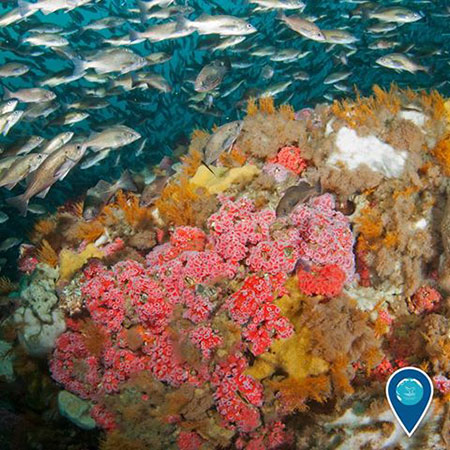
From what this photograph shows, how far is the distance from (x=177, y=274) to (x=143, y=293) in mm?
425

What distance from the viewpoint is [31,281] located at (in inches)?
192

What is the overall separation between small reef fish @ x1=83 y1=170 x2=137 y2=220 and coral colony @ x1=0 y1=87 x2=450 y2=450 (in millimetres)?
777

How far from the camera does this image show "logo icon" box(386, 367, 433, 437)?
285 cm

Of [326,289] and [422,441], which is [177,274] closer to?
[326,289]

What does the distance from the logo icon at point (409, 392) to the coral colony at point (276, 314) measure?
676 mm

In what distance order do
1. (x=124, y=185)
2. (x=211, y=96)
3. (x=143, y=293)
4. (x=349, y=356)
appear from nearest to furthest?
(x=349, y=356), (x=143, y=293), (x=124, y=185), (x=211, y=96)

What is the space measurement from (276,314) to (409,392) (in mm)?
1409

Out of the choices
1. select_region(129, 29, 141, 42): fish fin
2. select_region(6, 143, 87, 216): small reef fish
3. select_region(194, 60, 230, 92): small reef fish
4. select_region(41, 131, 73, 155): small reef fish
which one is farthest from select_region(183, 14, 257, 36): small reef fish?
select_region(6, 143, 87, 216): small reef fish

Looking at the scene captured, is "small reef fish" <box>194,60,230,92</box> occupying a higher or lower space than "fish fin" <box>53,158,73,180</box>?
higher

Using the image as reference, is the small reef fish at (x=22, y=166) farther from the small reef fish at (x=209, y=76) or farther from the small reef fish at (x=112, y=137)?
the small reef fish at (x=209, y=76)

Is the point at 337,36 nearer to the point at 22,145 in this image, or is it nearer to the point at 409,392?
the point at 22,145

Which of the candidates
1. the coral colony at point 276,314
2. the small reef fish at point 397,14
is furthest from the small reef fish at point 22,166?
the small reef fish at point 397,14

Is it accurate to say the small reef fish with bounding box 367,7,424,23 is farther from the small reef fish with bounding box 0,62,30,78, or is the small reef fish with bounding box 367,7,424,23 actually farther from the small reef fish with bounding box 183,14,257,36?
the small reef fish with bounding box 0,62,30,78

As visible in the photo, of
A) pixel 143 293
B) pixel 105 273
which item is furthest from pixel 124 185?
pixel 143 293
